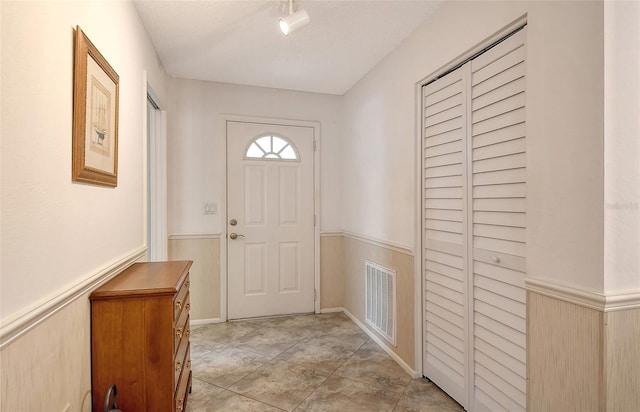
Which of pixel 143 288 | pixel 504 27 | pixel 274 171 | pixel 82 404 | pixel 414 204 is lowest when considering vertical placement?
pixel 82 404

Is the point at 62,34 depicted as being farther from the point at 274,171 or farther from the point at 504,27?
the point at 274,171

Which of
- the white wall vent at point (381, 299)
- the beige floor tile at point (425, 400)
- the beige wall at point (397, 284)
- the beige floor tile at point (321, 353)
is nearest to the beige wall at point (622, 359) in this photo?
the beige floor tile at point (425, 400)

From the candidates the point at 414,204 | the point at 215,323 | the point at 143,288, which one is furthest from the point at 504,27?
the point at 215,323

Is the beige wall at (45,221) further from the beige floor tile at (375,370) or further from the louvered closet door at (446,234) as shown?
the louvered closet door at (446,234)

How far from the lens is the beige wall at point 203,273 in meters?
3.40

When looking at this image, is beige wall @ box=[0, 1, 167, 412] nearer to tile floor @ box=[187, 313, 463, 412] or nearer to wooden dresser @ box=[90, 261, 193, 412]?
wooden dresser @ box=[90, 261, 193, 412]

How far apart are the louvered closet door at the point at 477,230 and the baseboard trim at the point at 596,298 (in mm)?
230

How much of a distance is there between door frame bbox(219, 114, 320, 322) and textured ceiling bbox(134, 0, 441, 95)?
1.25 ft

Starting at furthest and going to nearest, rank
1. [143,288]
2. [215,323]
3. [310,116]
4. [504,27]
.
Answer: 1. [310,116]
2. [215,323]
3. [504,27]
4. [143,288]

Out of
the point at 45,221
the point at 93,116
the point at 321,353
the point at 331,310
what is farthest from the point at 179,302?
the point at 331,310

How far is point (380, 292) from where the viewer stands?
117 inches

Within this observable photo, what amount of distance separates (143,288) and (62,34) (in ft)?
3.08

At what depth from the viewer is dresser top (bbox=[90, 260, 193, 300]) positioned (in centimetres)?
134

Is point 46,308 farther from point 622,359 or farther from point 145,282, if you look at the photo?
point 622,359
